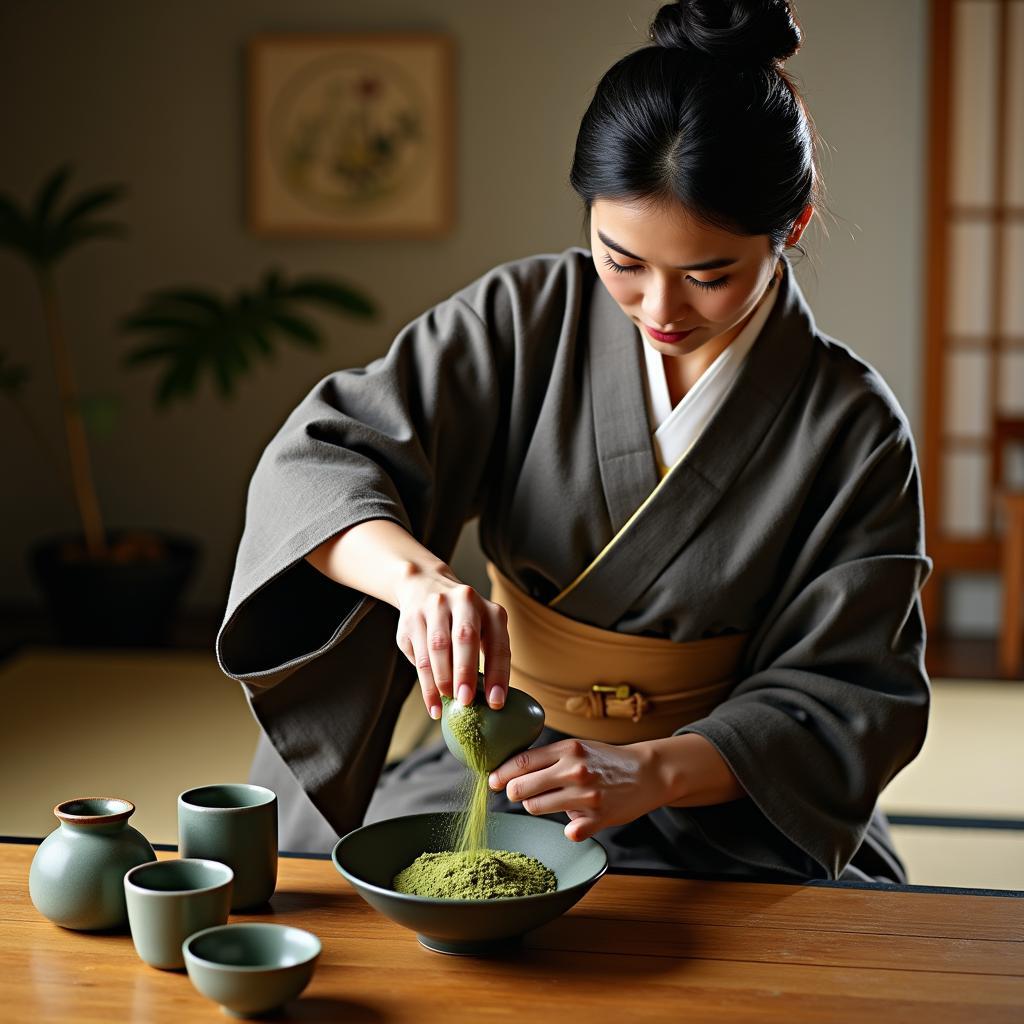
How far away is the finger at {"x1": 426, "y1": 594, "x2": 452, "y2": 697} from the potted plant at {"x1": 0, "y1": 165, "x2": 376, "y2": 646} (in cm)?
319

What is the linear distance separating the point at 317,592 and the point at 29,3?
4.33m

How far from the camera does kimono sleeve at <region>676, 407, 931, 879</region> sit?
4.89 feet

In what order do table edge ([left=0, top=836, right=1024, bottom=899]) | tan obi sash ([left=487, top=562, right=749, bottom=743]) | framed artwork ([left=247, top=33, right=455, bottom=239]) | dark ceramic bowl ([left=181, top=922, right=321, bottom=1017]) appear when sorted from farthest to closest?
framed artwork ([left=247, top=33, right=455, bottom=239]) → tan obi sash ([left=487, top=562, right=749, bottom=743]) → table edge ([left=0, top=836, right=1024, bottom=899]) → dark ceramic bowl ([left=181, top=922, right=321, bottom=1017])

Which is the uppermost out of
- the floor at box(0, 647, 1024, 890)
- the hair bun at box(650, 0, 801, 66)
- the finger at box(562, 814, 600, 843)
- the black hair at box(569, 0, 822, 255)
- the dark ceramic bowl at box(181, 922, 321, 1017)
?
the hair bun at box(650, 0, 801, 66)

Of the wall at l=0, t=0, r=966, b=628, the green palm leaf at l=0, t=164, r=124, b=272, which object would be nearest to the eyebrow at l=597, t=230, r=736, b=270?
the green palm leaf at l=0, t=164, r=124, b=272

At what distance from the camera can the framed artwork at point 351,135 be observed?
491 centimetres

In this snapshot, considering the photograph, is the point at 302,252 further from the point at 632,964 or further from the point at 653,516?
the point at 632,964

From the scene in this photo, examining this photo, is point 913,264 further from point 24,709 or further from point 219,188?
point 24,709

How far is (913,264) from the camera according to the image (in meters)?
4.87

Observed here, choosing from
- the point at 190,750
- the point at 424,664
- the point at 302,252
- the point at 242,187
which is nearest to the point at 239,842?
A: the point at 424,664

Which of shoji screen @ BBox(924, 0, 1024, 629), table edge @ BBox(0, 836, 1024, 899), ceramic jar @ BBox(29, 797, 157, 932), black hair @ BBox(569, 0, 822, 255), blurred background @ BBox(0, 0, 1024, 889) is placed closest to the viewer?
ceramic jar @ BBox(29, 797, 157, 932)

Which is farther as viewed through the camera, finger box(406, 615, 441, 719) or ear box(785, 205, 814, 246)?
ear box(785, 205, 814, 246)

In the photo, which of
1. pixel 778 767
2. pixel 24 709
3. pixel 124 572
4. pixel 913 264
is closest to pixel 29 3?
pixel 124 572

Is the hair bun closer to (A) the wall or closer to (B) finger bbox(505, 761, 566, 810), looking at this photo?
(B) finger bbox(505, 761, 566, 810)
